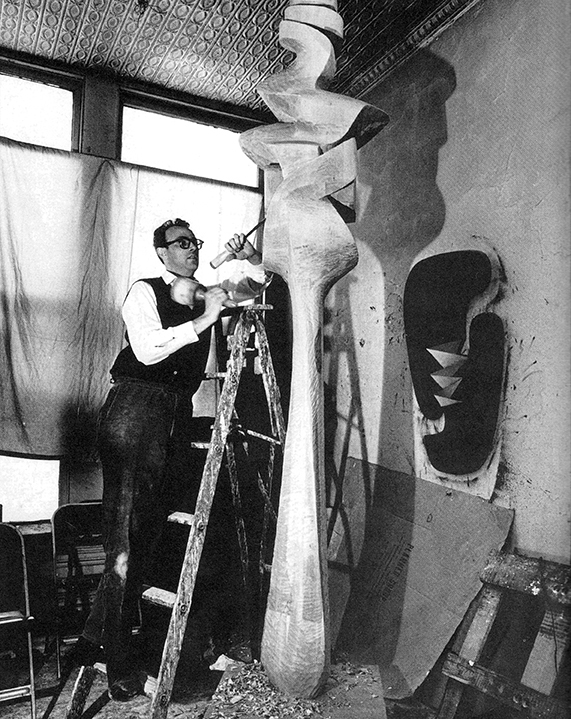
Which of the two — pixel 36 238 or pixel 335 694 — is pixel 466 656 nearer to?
pixel 335 694

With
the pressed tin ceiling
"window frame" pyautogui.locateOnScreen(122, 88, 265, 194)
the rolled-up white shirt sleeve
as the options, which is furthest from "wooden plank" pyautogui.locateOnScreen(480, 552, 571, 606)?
"window frame" pyautogui.locateOnScreen(122, 88, 265, 194)

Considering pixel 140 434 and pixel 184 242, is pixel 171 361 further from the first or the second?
pixel 184 242

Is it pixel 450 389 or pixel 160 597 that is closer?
pixel 160 597

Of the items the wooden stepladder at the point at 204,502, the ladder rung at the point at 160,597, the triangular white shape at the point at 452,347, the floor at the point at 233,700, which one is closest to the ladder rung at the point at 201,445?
the wooden stepladder at the point at 204,502

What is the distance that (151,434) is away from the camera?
2.17m

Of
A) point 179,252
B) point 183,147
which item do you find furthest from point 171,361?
point 183,147

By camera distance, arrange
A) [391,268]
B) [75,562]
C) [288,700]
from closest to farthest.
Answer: [288,700]
[75,562]
[391,268]

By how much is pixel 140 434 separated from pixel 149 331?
40 cm

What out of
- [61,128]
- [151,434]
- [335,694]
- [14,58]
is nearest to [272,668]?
[335,694]

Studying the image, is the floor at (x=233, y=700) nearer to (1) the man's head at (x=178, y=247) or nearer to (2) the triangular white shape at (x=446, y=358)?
(2) the triangular white shape at (x=446, y=358)

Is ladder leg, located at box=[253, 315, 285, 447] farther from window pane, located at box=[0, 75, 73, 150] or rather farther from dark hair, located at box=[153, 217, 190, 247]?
window pane, located at box=[0, 75, 73, 150]

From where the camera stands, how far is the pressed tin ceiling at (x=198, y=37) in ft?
7.54

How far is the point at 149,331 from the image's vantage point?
2205 millimetres

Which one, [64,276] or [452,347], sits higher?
[64,276]
